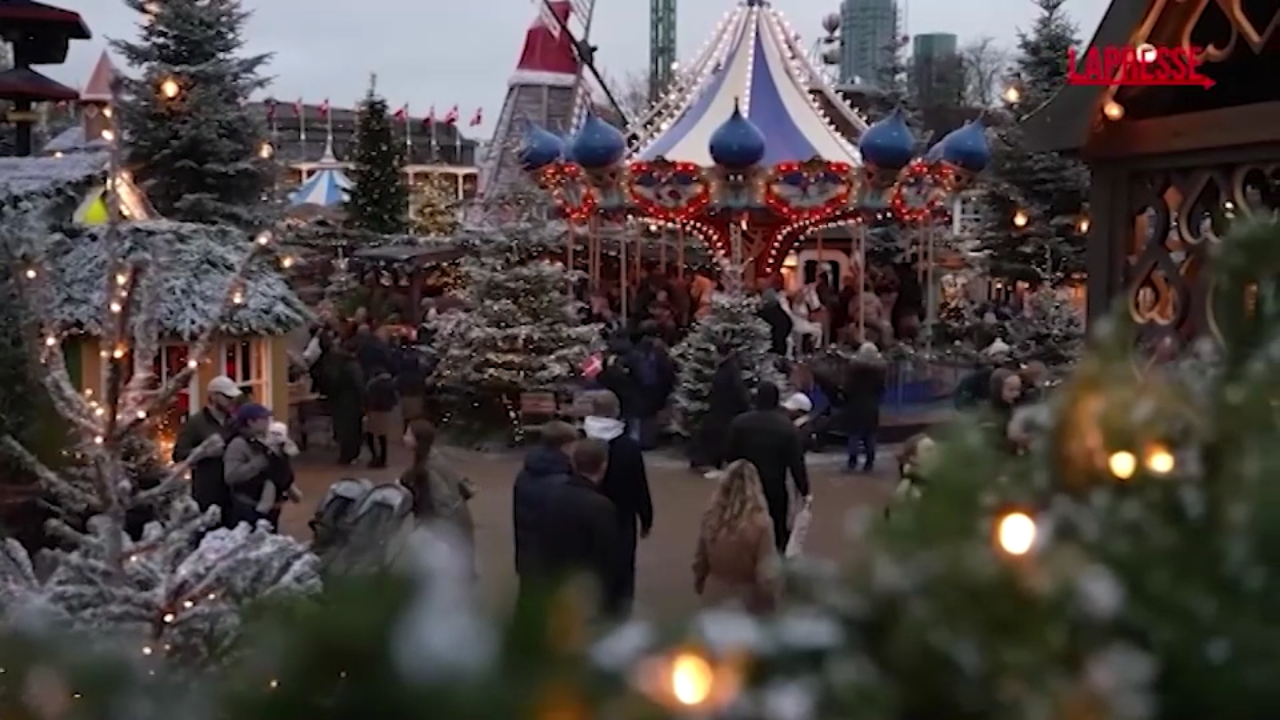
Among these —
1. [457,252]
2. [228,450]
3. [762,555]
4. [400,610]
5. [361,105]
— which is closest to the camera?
[400,610]

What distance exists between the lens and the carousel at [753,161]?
17969 millimetres

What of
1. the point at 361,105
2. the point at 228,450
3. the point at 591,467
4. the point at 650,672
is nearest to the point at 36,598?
the point at 591,467

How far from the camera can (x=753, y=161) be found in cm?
1747

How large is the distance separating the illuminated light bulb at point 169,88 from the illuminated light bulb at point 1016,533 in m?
19.5

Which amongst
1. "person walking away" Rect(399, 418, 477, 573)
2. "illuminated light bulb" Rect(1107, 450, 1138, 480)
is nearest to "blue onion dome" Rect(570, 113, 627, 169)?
"person walking away" Rect(399, 418, 477, 573)

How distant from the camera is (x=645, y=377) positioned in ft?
50.0

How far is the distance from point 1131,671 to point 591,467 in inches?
213

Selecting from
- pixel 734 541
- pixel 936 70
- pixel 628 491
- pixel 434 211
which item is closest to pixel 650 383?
pixel 628 491

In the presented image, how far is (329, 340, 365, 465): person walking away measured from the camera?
14.4 metres

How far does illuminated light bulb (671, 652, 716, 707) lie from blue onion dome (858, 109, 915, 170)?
1673cm

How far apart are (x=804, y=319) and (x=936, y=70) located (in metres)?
54.1

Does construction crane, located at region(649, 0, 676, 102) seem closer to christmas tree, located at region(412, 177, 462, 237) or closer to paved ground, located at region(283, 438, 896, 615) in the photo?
christmas tree, located at region(412, 177, 462, 237)

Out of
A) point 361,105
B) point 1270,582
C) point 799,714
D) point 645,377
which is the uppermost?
point 361,105

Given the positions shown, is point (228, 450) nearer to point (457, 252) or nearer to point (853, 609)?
point (853, 609)
